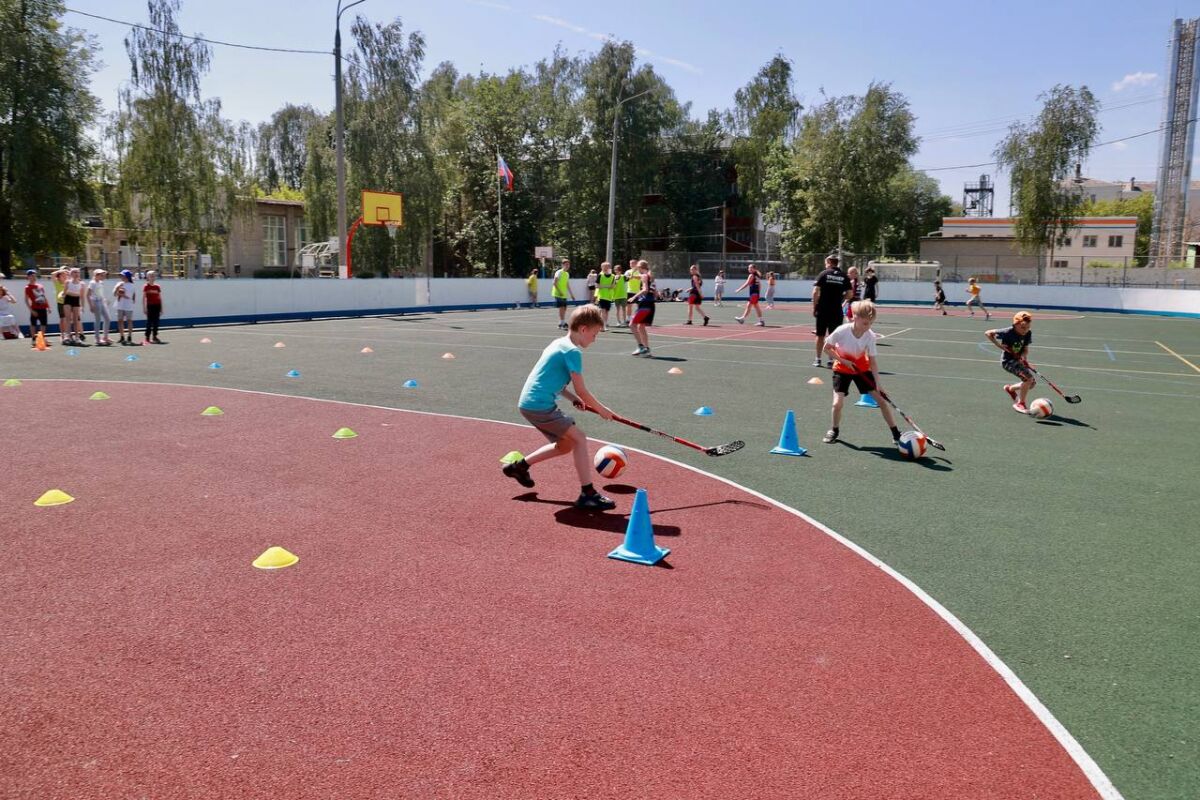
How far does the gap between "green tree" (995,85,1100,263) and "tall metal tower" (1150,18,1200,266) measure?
6.67 metres

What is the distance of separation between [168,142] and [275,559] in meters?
43.1

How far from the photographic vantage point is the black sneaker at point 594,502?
631 centimetres

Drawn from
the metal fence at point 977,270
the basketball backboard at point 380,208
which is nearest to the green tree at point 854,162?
the metal fence at point 977,270

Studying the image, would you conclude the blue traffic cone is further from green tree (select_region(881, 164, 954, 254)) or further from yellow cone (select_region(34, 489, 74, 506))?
green tree (select_region(881, 164, 954, 254))

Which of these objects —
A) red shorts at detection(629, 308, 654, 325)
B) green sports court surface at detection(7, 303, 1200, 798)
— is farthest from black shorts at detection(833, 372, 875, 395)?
red shorts at detection(629, 308, 654, 325)

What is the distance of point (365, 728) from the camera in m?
3.29

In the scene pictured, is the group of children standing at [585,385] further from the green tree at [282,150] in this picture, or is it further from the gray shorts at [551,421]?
the green tree at [282,150]

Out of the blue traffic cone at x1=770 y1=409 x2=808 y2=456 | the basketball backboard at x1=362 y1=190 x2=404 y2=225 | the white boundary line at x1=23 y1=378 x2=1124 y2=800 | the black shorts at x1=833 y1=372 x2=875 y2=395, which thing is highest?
the basketball backboard at x1=362 y1=190 x2=404 y2=225

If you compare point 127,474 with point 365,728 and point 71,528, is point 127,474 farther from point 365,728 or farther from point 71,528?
point 365,728

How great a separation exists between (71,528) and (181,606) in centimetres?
189

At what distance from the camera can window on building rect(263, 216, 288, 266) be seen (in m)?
58.9

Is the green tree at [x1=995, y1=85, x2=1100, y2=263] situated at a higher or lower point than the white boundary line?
higher

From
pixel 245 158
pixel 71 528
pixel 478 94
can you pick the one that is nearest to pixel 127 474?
pixel 71 528

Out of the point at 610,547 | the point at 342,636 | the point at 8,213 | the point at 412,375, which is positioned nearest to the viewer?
the point at 342,636
